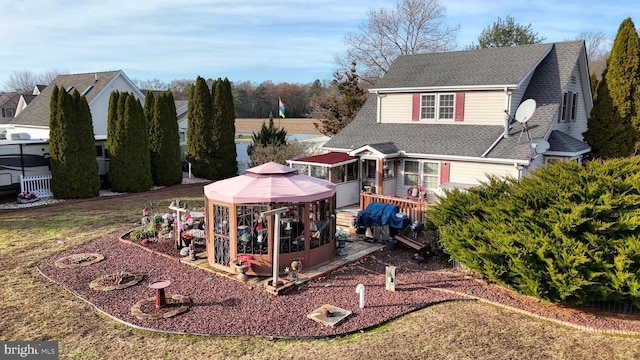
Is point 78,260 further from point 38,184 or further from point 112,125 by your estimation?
point 112,125

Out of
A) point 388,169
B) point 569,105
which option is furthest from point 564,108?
point 388,169

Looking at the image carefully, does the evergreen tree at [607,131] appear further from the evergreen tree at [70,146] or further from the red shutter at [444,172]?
the evergreen tree at [70,146]

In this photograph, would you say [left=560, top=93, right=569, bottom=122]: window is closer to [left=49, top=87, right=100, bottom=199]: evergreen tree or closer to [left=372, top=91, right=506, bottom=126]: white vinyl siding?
[left=372, top=91, right=506, bottom=126]: white vinyl siding

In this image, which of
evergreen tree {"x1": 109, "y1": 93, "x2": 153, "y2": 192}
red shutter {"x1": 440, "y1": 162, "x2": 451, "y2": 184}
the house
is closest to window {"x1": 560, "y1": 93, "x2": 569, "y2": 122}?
the house

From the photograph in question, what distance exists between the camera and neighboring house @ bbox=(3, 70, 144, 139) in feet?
93.3

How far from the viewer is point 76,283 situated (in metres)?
9.99

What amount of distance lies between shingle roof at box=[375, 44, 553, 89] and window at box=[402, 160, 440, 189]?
139 inches

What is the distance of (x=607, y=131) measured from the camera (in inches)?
692

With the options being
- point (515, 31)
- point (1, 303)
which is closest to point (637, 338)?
point (1, 303)

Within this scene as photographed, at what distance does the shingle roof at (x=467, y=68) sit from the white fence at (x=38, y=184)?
16228 mm

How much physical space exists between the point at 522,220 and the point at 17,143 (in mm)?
Result: 20634

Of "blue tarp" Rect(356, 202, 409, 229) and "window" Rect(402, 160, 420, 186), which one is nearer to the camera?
"blue tarp" Rect(356, 202, 409, 229)

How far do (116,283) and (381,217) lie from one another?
731 centimetres

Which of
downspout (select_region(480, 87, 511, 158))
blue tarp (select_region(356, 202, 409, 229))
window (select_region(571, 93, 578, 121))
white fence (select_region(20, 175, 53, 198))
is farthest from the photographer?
white fence (select_region(20, 175, 53, 198))
